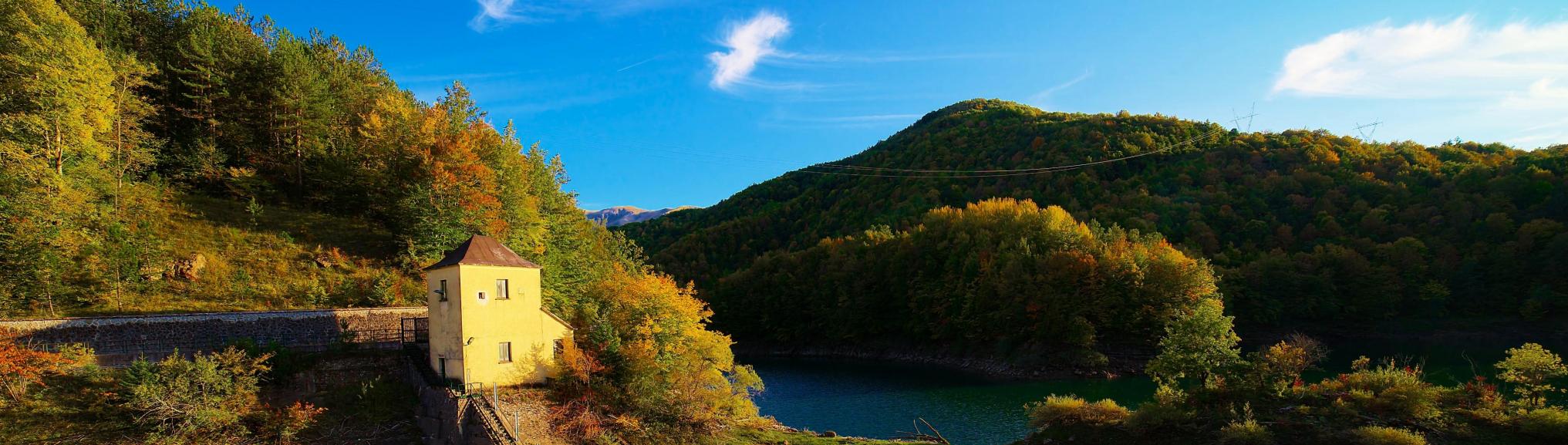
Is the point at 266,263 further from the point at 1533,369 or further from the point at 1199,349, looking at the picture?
the point at 1533,369

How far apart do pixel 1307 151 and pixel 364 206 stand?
83.8 m

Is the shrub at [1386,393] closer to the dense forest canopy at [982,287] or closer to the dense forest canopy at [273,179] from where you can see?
the dense forest canopy at [982,287]

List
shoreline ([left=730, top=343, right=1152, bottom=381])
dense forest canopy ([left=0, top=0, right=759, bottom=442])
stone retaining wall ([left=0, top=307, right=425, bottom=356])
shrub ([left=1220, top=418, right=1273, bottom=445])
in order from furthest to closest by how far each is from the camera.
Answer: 1. shoreline ([left=730, top=343, right=1152, bottom=381])
2. dense forest canopy ([left=0, top=0, right=759, bottom=442])
3. shrub ([left=1220, top=418, right=1273, bottom=445])
4. stone retaining wall ([left=0, top=307, right=425, bottom=356])

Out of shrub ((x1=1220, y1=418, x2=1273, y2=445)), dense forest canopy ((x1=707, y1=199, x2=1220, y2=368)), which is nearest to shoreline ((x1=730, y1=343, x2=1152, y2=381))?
dense forest canopy ((x1=707, y1=199, x2=1220, y2=368))

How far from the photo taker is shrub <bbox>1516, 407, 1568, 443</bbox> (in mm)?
18938

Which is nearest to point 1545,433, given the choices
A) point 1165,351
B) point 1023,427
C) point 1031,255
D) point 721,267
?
point 1165,351

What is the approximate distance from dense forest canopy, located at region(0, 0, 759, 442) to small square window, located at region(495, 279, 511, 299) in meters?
3.38

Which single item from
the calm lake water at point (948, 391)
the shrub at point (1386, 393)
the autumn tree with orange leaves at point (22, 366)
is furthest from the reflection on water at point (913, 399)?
the autumn tree with orange leaves at point (22, 366)

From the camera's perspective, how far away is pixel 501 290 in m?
23.2

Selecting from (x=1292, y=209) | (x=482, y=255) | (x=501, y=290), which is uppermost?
(x=1292, y=209)

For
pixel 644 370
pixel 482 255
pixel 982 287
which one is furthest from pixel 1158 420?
pixel 982 287

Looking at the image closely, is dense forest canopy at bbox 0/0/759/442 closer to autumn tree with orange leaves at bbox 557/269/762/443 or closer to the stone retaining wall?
autumn tree with orange leaves at bbox 557/269/762/443

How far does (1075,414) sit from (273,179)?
42.2m

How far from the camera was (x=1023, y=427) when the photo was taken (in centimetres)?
2902
